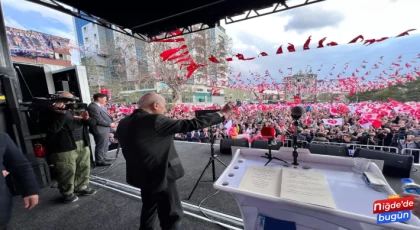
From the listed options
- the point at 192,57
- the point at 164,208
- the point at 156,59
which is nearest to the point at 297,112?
the point at 164,208

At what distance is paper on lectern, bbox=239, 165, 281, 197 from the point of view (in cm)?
82

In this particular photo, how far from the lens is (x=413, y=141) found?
13.4 feet

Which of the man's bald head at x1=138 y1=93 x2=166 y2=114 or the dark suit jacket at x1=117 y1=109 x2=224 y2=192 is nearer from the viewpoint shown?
the dark suit jacket at x1=117 y1=109 x2=224 y2=192

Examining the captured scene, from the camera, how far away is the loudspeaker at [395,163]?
2.64 meters

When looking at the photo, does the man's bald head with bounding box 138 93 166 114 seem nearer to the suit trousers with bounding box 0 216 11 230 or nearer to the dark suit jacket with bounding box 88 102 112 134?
the suit trousers with bounding box 0 216 11 230

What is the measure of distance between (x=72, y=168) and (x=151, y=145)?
5.59ft

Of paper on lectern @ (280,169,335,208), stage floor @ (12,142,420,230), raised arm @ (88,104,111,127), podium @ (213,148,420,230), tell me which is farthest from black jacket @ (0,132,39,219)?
raised arm @ (88,104,111,127)

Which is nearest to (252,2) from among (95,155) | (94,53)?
(95,155)

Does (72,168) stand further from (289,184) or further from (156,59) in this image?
(156,59)

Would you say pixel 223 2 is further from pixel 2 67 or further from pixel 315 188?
pixel 2 67

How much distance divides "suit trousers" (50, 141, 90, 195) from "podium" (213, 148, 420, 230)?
2240 millimetres

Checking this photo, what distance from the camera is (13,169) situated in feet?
3.49

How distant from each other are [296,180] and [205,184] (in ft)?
6.54

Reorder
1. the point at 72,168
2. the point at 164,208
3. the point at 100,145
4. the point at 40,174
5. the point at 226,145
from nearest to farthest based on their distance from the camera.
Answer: the point at 164,208 → the point at 72,168 → the point at 40,174 → the point at 100,145 → the point at 226,145
